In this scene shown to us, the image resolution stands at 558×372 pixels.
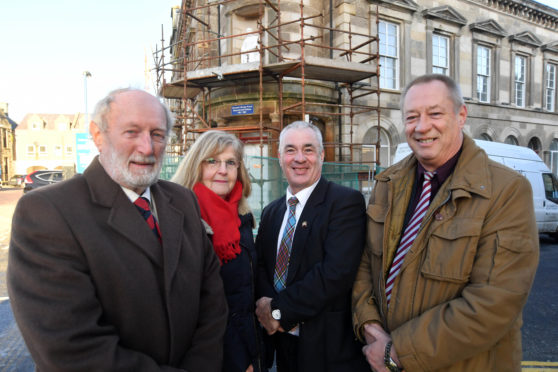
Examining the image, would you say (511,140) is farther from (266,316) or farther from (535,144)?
(266,316)

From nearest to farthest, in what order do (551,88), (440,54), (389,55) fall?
(389,55), (440,54), (551,88)

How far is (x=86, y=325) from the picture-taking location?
1.33 m

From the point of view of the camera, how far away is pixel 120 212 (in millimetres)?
1535

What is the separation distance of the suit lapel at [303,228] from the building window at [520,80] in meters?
19.8

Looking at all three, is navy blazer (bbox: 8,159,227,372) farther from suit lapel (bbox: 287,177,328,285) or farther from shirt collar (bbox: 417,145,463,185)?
shirt collar (bbox: 417,145,463,185)

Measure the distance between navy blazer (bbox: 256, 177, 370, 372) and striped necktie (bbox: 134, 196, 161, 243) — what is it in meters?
0.92

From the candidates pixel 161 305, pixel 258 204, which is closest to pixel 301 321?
pixel 161 305

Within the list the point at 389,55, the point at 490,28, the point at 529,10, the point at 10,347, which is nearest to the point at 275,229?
the point at 10,347

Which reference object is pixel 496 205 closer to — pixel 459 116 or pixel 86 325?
pixel 459 116

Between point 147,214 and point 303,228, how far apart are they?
40.2 inches

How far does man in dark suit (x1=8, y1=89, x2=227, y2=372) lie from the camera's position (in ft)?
4.27

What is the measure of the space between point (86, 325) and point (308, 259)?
133 centimetres

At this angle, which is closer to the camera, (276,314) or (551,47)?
(276,314)

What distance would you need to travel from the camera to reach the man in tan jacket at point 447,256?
5.32ft
